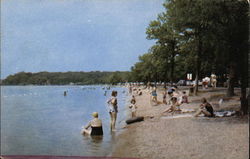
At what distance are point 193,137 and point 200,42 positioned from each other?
166 inches

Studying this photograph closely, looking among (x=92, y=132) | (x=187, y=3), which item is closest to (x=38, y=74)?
(x=92, y=132)

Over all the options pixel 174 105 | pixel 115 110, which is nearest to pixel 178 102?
pixel 174 105

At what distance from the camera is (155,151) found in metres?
6.94

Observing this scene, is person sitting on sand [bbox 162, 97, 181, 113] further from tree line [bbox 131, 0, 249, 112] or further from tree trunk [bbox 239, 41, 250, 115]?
tree trunk [bbox 239, 41, 250, 115]

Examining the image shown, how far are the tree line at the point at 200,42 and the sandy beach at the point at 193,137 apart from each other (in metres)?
0.81

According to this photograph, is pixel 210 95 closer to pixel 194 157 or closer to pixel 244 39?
pixel 244 39

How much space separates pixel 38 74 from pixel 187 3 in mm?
5300

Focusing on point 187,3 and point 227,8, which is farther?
point 187,3

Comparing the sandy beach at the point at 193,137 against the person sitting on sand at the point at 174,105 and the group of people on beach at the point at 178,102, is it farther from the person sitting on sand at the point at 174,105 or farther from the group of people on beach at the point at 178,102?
the person sitting on sand at the point at 174,105

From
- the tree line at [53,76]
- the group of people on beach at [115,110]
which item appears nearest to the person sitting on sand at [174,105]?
the group of people on beach at [115,110]

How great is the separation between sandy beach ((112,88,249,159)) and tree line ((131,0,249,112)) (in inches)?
31.9

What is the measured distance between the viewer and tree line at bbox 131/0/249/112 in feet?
29.6

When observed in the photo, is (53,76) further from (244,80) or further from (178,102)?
(244,80)

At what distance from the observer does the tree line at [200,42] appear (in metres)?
9.02
